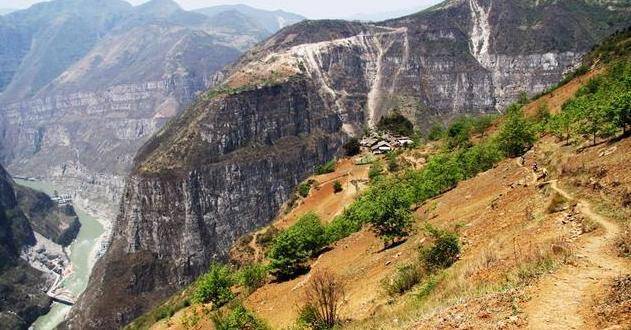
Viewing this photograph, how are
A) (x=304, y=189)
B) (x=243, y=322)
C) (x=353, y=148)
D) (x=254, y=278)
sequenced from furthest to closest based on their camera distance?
(x=353, y=148), (x=304, y=189), (x=254, y=278), (x=243, y=322)

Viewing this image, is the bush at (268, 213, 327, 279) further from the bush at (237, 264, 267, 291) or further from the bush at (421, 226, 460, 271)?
the bush at (421, 226, 460, 271)

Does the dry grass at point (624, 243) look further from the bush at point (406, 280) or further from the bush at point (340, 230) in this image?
the bush at point (340, 230)

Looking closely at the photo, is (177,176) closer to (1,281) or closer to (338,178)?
(1,281)

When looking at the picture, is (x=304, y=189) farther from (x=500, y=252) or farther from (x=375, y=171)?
(x=500, y=252)

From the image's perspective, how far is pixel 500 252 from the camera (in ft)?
88.3

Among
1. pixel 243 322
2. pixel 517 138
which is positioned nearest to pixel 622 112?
pixel 517 138

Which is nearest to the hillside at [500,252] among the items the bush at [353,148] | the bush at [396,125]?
the bush at [353,148]

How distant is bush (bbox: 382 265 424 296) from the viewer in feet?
99.7

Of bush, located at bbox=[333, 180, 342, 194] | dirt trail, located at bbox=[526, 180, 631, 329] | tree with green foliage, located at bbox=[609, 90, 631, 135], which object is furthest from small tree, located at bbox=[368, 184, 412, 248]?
bush, located at bbox=[333, 180, 342, 194]

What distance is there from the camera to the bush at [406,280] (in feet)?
99.7

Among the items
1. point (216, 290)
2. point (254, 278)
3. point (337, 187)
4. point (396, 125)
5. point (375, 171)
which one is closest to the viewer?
point (216, 290)

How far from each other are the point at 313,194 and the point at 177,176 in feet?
314

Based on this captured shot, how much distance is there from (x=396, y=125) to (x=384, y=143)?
11040 millimetres

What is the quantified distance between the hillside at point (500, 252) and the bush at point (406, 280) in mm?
58
